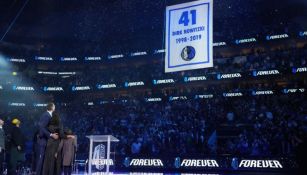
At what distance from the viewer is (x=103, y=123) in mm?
25156

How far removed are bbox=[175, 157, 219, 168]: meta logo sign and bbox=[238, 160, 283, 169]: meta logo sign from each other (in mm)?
888

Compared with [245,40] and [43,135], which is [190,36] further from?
[245,40]

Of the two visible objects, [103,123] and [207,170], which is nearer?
[207,170]

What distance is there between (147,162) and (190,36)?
691 cm

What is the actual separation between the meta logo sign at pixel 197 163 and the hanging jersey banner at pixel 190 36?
546 centimetres

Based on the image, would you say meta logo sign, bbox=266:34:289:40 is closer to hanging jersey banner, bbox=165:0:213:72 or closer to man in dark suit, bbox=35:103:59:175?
hanging jersey banner, bbox=165:0:213:72

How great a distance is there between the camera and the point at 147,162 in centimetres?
1285

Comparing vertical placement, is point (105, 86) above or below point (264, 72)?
below

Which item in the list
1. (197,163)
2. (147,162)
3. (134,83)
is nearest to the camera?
(197,163)

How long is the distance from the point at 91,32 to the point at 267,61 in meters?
16.4

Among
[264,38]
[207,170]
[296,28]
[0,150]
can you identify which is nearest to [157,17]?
[264,38]

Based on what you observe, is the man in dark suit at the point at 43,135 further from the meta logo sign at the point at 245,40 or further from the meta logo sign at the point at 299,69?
the meta logo sign at the point at 245,40

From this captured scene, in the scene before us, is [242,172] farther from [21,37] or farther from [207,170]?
[21,37]

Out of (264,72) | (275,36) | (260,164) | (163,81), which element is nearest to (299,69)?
(264,72)
